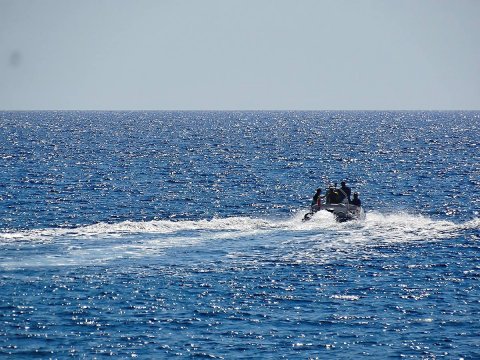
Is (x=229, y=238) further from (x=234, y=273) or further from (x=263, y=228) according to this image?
(x=234, y=273)

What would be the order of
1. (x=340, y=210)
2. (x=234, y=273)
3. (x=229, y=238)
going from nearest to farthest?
(x=234, y=273) < (x=229, y=238) < (x=340, y=210)

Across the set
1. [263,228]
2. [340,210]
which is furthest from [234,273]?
[340,210]

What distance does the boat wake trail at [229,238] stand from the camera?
46.0 metres

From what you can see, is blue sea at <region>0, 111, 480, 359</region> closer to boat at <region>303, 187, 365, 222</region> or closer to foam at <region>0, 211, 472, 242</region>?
foam at <region>0, 211, 472, 242</region>

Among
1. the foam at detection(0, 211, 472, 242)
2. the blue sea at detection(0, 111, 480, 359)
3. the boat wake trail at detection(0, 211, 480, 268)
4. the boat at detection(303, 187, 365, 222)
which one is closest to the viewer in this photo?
the blue sea at detection(0, 111, 480, 359)

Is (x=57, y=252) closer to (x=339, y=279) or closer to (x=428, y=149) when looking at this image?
(x=339, y=279)

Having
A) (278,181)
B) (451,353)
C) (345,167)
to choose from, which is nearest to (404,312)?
(451,353)

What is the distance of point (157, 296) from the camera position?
38375mm

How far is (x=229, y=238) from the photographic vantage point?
5169 cm

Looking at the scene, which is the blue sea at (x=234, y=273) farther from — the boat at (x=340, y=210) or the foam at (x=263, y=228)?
the boat at (x=340, y=210)

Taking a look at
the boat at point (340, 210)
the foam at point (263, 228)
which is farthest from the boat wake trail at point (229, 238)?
the boat at point (340, 210)

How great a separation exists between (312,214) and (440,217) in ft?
41.2

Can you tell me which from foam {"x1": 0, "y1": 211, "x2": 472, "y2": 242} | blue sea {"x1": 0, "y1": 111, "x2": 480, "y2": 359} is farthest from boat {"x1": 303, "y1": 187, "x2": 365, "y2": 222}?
blue sea {"x1": 0, "y1": 111, "x2": 480, "y2": 359}

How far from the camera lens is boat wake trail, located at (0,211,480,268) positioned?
46031 mm
